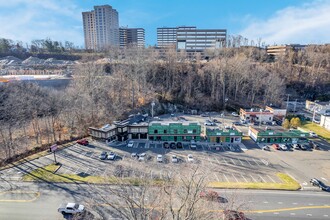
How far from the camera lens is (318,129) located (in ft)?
139

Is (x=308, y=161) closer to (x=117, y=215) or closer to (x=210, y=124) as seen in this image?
(x=210, y=124)

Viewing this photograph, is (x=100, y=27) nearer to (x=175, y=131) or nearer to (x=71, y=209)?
(x=175, y=131)

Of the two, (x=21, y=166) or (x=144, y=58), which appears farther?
(x=144, y=58)

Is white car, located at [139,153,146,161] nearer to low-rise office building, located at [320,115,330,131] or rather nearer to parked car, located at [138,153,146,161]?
parked car, located at [138,153,146,161]

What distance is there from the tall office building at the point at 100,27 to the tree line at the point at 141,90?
201 feet

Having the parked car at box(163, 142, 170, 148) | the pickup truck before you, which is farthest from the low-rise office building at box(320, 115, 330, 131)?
the pickup truck

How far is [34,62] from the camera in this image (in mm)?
78188

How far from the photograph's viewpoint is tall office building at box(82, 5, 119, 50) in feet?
392

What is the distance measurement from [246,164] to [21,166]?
2941 cm

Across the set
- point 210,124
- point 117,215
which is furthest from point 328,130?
point 117,215

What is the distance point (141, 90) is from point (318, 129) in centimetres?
4392

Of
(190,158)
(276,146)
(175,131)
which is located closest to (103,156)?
(190,158)

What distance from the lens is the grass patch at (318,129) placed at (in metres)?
38.3

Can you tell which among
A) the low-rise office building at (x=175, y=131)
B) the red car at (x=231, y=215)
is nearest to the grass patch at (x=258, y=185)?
the red car at (x=231, y=215)
